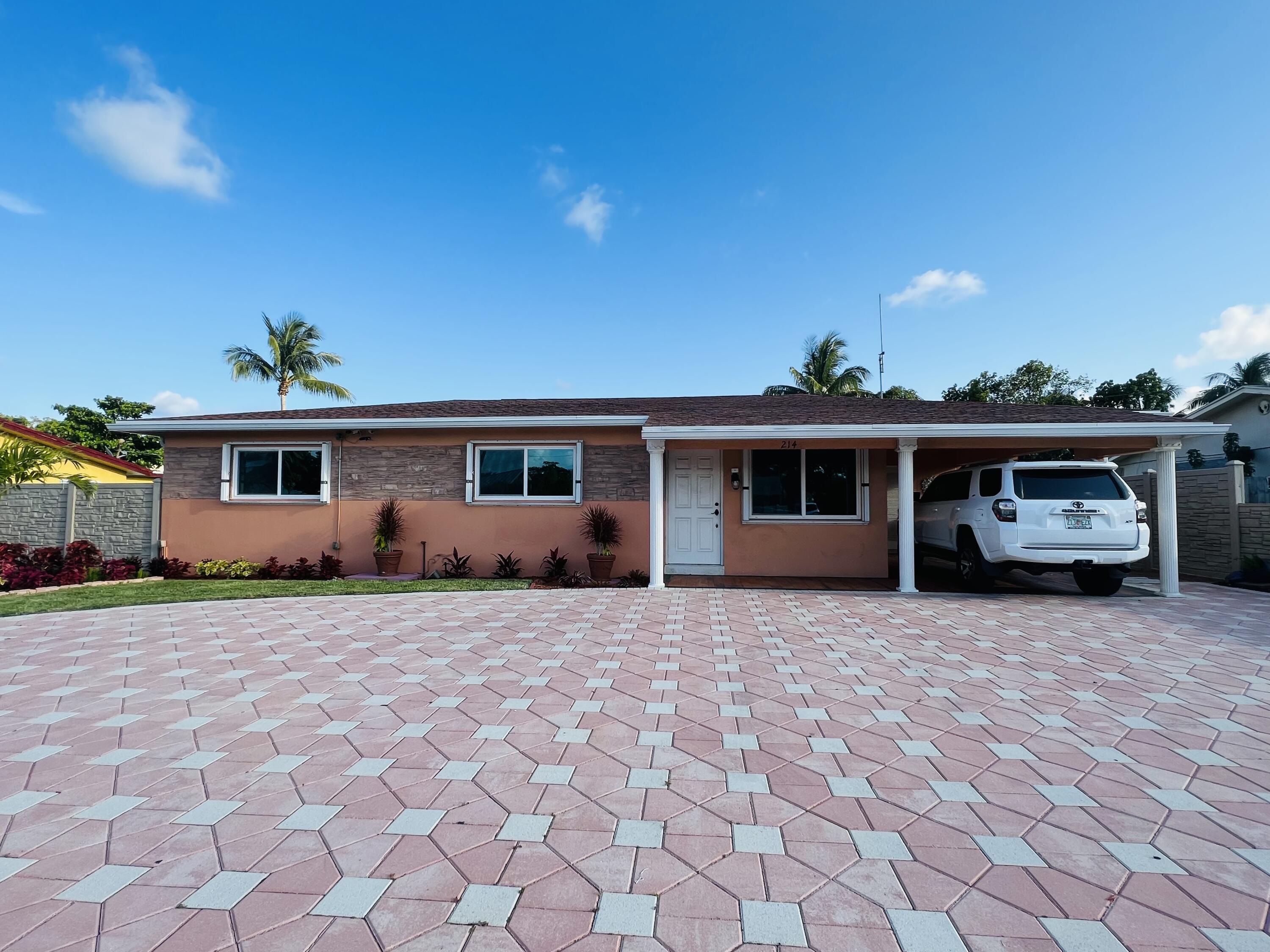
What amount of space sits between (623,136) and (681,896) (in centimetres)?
1440

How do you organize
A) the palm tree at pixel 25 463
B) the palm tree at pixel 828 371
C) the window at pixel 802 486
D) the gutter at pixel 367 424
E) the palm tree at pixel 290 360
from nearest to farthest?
the palm tree at pixel 25 463, the gutter at pixel 367 424, the window at pixel 802 486, the palm tree at pixel 290 360, the palm tree at pixel 828 371

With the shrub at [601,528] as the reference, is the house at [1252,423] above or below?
above

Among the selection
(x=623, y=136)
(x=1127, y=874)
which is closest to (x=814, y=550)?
(x=1127, y=874)

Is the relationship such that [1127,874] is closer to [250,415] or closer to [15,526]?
[250,415]

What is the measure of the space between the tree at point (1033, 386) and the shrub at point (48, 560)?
106 ft

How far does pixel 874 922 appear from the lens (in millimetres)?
1709

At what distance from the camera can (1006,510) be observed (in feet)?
24.2

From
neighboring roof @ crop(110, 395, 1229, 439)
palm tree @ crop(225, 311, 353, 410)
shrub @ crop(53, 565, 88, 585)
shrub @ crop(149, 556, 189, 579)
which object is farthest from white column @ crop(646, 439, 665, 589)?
palm tree @ crop(225, 311, 353, 410)

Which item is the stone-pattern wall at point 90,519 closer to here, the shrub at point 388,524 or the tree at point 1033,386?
the shrub at point 388,524

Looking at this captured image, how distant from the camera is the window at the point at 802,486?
991 cm

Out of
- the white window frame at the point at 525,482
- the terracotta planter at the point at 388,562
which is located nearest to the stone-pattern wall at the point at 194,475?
the terracotta planter at the point at 388,562

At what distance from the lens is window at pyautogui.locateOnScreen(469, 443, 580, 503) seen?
9.83 metres

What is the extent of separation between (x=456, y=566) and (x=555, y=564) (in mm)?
1808

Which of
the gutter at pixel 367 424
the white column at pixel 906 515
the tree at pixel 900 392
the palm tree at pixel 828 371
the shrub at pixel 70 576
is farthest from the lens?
the tree at pixel 900 392
